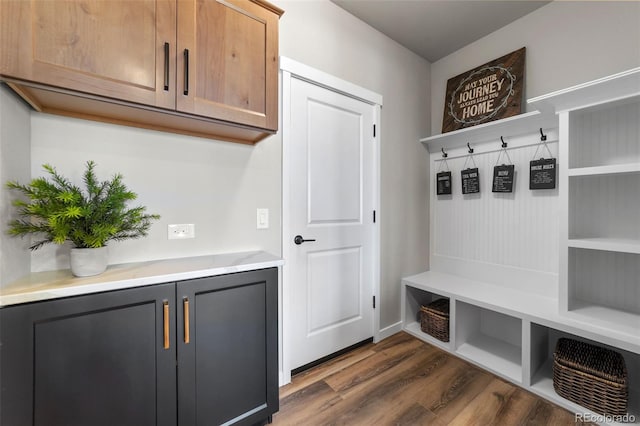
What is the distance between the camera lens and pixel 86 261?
1016 mm

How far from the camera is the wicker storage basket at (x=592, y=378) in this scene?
140cm

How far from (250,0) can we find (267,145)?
30.1 inches

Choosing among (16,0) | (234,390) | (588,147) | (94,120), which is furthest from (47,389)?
(588,147)

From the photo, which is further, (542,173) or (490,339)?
(490,339)

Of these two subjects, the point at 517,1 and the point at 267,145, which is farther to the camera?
the point at 517,1

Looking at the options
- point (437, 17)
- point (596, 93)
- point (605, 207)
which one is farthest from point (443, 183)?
point (437, 17)

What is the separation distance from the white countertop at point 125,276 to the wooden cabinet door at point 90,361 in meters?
0.03

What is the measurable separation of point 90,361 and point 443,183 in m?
2.89

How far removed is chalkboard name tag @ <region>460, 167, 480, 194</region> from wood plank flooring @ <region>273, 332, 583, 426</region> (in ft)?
4.92

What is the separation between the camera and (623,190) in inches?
65.9

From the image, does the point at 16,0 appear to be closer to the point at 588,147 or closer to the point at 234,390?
the point at 234,390

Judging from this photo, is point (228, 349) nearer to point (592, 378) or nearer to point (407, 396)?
point (407, 396)

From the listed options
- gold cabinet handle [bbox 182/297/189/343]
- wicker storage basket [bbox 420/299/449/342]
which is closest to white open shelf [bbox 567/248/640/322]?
wicker storage basket [bbox 420/299/449/342]

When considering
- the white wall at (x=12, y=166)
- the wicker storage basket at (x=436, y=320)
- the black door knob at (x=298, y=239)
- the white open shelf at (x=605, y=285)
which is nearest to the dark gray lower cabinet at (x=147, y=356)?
the white wall at (x=12, y=166)
